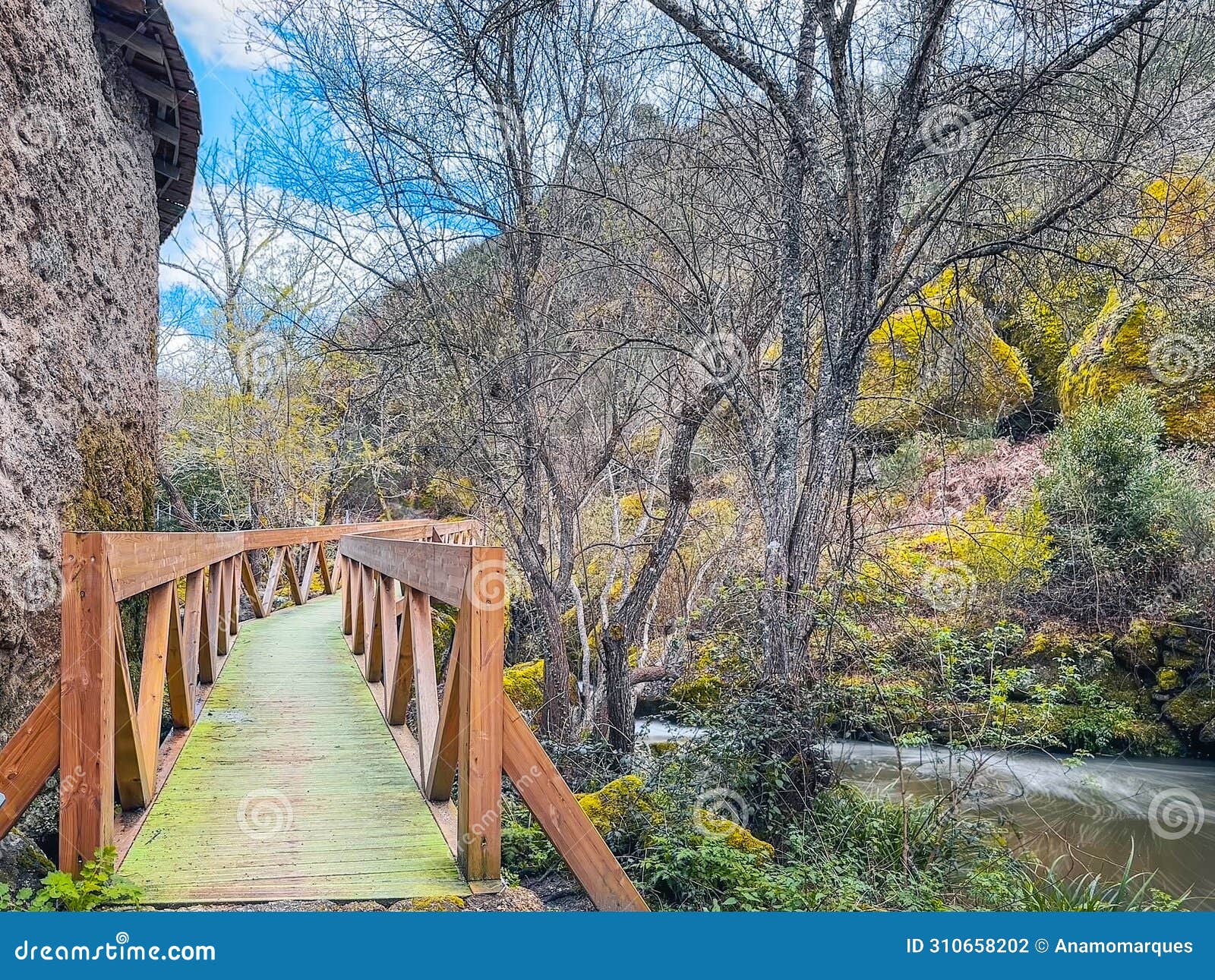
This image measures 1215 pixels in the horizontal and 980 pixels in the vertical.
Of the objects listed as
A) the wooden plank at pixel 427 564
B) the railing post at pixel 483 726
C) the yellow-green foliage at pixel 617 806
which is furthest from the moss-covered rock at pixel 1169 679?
the railing post at pixel 483 726

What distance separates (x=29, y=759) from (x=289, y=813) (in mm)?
1108

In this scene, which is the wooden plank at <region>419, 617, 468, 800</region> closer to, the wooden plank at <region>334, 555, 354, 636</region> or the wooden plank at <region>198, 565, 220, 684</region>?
the wooden plank at <region>198, 565, 220, 684</region>

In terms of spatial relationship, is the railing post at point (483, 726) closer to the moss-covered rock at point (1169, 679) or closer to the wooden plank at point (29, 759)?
the wooden plank at point (29, 759)

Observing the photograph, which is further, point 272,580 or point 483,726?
point 272,580

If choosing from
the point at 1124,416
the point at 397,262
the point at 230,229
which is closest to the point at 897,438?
the point at 1124,416

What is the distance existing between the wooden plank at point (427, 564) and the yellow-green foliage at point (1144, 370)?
506 inches

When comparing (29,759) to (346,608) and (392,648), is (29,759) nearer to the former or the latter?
(392,648)

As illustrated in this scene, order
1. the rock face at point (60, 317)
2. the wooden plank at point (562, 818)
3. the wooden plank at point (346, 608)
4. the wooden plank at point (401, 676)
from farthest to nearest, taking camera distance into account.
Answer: the wooden plank at point (346, 608), the wooden plank at point (401, 676), the rock face at point (60, 317), the wooden plank at point (562, 818)

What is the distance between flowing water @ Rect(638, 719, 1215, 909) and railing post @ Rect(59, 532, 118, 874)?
5025mm

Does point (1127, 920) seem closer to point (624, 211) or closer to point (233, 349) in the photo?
point (624, 211)

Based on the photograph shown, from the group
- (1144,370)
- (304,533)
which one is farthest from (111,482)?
(1144,370)

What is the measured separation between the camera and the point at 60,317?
184 inches

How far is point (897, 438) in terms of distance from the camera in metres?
15.1

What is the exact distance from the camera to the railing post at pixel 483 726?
2.76m
